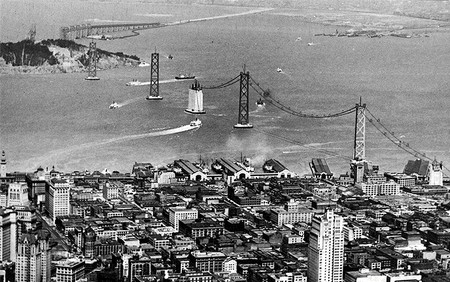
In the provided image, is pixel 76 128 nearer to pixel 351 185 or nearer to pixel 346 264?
pixel 351 185

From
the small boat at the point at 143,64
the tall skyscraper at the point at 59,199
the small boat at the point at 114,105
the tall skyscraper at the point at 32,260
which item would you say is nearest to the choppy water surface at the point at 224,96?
the small boat at the point at 114,105

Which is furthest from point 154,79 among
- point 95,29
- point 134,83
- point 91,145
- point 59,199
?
point 59,199

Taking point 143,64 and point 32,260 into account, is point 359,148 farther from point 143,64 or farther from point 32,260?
point 32,260

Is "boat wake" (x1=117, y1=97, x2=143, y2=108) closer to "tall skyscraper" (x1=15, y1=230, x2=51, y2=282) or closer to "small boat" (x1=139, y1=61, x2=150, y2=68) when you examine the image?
"small boat" (x1=139, y1=61, x2=150, y2=68)

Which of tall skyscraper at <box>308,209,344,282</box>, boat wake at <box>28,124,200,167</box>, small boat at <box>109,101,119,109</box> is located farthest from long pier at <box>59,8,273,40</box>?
tall skyscraper at <box>308,209,344,282</box>

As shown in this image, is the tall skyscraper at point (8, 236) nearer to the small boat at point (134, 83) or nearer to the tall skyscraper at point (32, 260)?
the tall skyscraper at point (32, 260)

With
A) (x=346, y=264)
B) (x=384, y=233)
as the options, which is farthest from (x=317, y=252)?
(x=384, y=233)
